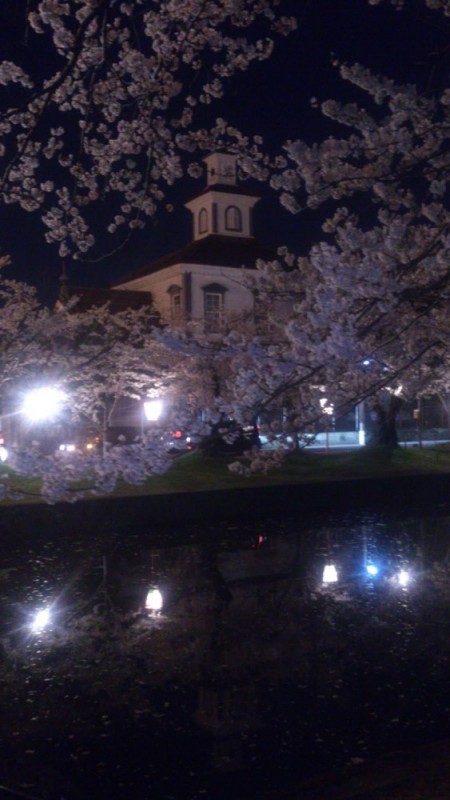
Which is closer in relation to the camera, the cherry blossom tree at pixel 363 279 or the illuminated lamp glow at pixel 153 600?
the cherry blossom tree at pixel 363 279

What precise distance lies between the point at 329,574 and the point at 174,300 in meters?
30.4

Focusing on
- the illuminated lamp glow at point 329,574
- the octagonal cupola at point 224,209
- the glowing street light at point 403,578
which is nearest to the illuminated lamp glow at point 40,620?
the illuminated lamp glow at point 329,574

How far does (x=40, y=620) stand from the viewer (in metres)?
10.3

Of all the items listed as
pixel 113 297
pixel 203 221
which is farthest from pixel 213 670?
pixel 203 221

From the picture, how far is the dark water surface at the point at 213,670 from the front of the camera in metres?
5.92

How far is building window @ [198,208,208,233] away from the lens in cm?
4562

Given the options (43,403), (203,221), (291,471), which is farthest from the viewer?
(203,221)

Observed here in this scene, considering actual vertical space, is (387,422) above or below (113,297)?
below

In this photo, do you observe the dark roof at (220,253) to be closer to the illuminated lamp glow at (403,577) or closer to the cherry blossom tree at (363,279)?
the illuminated lamp glow at (403,577)

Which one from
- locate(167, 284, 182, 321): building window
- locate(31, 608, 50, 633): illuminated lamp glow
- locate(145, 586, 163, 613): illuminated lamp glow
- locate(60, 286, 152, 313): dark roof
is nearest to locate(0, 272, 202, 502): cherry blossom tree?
locate(167, 284, 182, 321): building window

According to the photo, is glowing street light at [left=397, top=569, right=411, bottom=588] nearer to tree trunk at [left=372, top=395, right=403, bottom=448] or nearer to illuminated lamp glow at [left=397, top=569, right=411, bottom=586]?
illuminated lamp glow at [left=397, top=569, right=411, bottom=586]

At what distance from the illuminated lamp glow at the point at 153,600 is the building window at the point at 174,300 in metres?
29.4

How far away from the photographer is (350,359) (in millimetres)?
7047

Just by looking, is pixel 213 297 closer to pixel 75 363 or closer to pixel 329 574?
pixel 75 363
